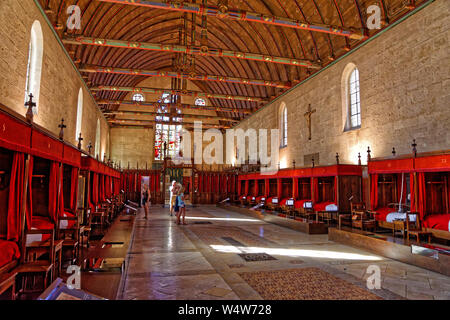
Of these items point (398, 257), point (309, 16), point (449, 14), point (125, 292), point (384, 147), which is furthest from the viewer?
point (309, 16)

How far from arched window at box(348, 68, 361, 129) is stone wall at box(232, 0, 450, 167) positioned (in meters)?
0.38

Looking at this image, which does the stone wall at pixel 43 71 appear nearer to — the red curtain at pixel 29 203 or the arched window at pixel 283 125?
the red curtain at pixel 29 203

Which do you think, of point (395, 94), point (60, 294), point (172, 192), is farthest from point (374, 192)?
point (60, 294)

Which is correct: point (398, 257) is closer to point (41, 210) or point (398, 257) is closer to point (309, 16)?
point (41, 210)

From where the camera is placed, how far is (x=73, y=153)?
19.8 feet

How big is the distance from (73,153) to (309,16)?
11.1m

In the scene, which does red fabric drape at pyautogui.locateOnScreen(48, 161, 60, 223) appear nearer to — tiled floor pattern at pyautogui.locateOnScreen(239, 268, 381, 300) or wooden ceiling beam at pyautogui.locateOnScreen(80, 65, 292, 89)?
tiled floor pattern at pyautogui.locateOnScreen(239, 268, 381, 300)

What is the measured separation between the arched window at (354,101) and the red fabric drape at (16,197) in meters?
10.7

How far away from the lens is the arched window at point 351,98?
1098 cm

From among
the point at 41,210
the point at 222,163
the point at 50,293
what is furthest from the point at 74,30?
the point at 222,163

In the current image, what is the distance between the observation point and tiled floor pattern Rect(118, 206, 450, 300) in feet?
11.4

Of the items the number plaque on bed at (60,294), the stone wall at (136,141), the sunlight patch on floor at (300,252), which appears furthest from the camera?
the stone wall at (136,141)

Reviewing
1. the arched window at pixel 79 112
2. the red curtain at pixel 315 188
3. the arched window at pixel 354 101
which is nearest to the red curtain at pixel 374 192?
the red curtain at pixel 315 188

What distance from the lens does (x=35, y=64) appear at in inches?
318
